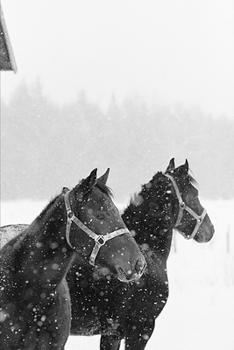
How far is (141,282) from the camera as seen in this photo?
476 centimetres

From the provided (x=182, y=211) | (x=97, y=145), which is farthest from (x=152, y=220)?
(x=97, y=145)

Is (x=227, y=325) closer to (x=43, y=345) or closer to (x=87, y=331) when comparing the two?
(x=87, y=331)

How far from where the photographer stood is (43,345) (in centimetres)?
345

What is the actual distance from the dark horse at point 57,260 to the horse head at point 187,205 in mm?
1855

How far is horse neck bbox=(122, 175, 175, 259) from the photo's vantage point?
5.10m

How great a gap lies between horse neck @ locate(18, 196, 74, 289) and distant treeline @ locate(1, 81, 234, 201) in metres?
33.4

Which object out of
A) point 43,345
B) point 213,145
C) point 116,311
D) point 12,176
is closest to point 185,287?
point 116,311

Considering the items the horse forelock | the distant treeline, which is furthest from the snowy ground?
the distant treeline

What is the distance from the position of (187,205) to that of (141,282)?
1.10 meters

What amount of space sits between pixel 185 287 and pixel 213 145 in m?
37.2

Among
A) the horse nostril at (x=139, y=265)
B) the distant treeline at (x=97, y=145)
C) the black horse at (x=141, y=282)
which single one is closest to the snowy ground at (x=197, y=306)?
the black horse at (x=141, y=282)

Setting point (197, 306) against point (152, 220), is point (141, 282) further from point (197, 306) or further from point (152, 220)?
point (197, 306)

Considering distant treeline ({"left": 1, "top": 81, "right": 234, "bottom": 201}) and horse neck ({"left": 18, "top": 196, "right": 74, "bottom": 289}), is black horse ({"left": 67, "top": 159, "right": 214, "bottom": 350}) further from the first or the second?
distant treeline ({"left": 1, "top": 81, "right": 234, "bottom": 201})

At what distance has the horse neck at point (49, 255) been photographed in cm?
353
